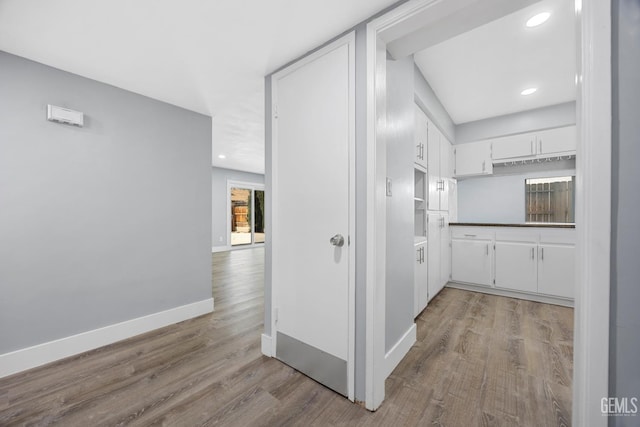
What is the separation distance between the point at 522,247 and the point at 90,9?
15.0 feet

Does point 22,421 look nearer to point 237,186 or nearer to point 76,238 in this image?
point 76,238

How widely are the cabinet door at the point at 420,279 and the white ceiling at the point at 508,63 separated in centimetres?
183

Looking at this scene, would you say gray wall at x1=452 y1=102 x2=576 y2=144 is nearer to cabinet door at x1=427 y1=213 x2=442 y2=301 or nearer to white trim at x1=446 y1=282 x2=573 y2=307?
cabinet door at x1=427 y1=213 x2=442 y2=301

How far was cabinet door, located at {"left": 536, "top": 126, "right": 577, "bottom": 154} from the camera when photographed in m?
3.24

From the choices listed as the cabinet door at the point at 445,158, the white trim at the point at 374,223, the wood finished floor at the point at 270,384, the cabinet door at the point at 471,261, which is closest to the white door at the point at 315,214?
the white trim at the point at 374,223

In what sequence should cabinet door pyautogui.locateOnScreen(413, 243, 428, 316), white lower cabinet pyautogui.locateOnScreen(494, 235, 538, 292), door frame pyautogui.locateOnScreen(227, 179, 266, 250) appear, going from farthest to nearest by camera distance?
1. door frame pyautogui.locateOnScreen(227, 179, 266, 250)
2. white lower cabinet pyautogui.locateOnScreen(494, 235, 538, 292)
3. cabinet door pyautogui.locateOnScreen(413, 243, 428, 316)

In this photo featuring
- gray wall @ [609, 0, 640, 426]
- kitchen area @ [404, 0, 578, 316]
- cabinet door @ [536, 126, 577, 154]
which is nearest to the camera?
gray wall @ [609, 0, 640, 426]

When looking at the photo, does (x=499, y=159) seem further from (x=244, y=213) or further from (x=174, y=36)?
(x=244, y=213)

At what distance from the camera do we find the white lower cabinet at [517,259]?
9.57 feet

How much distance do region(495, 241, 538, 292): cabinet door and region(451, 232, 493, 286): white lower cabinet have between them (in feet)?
0.36

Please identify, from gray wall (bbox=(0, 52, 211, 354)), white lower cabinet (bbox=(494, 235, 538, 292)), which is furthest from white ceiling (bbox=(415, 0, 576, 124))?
gray wall (bbox=(0, 52, 211, 354))

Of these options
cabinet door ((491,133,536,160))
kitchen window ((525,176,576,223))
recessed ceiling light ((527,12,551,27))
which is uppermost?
recessed ceiling light ((527,12,551,27))

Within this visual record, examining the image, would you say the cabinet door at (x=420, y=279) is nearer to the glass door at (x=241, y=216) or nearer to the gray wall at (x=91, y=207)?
the gray wall at (x=91, y=207)

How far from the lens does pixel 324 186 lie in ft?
5.37
